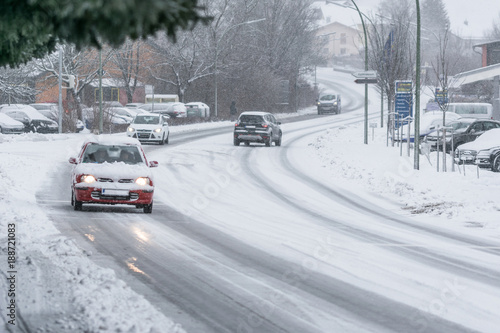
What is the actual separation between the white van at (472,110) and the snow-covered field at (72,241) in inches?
363

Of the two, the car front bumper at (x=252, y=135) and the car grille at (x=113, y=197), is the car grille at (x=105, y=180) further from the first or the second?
the car front bumper at (x=252, y=135)

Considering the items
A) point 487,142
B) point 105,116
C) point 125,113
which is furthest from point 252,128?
point 125,113

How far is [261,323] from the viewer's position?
743cm

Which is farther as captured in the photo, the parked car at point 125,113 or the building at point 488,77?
the parked car at point 125,113

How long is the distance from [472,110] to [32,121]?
2447 centimetres

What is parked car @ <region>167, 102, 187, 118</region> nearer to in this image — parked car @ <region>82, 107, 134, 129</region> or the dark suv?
parked car @ <region>82, 107, 134, 129</region>

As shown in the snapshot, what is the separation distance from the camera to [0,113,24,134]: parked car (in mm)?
42594

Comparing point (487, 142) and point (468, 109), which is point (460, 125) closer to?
point (487, 142)

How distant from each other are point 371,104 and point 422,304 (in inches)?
3342

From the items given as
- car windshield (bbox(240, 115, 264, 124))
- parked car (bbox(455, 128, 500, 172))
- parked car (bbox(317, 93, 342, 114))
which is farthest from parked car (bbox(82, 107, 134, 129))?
parked car (bbox(317, 93, 342, 114))

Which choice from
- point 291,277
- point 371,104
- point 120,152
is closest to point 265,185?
point 120,152

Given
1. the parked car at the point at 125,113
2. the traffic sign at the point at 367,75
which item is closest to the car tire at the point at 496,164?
the traffic sign at the point at 367,75

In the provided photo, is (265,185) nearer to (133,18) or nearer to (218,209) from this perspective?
(218,209)

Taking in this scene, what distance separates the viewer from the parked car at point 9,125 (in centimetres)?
4259
